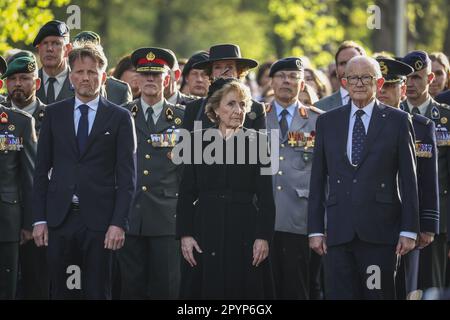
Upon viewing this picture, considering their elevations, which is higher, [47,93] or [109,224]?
[47,93]

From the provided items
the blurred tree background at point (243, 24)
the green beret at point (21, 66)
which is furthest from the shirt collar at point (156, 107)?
the blurred tree background at point (243, 24)

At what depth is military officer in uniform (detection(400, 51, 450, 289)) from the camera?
12.4m

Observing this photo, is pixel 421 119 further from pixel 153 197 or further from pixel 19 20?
pixel 19 20

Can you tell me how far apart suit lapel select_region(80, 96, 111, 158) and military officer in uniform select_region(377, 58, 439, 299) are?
2.51 meters

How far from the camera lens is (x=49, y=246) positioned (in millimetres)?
10453

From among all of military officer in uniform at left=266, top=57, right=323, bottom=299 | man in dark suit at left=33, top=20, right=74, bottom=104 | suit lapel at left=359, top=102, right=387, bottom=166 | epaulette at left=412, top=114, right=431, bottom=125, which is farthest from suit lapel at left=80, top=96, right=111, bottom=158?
epaulette at left=412, top=114, right=431, bottom=125

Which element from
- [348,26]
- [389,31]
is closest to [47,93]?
[389,31]

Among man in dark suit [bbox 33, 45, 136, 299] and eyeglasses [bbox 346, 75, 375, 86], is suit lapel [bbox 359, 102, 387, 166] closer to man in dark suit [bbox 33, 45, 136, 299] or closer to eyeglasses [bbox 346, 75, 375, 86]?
eyeglasses [bbox 346, 75, 375, 86]

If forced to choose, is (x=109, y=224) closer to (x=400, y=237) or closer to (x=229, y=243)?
(x=229, y=243)

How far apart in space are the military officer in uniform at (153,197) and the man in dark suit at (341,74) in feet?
6.47

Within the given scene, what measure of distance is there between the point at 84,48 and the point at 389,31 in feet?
68.3

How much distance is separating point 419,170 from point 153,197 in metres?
2.55

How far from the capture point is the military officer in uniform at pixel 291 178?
1241cm

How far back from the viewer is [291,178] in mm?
12547
